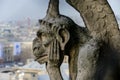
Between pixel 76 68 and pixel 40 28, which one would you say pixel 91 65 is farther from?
pixel 40 28

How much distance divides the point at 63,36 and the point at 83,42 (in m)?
0.08

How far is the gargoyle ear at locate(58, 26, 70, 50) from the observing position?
1737 millimetres

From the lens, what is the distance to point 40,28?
1774 mm

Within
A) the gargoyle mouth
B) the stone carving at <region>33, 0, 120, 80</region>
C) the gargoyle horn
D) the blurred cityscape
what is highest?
the gargoyle horn

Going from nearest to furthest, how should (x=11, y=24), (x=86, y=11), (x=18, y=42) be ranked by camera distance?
(x=86, y=11) → (x=11, y=24) → (x=18, y=42)

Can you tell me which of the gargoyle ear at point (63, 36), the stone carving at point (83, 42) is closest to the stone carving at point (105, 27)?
the stone carving at point (83, 42)

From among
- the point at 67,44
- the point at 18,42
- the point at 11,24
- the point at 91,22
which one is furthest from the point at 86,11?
the point at 18,42

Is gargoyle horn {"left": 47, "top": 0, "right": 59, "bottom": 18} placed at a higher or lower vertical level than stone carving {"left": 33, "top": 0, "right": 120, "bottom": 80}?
higher

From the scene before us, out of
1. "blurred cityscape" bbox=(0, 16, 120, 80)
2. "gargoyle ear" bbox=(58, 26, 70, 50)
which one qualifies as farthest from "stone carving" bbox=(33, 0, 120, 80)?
"blurred cityscape" bbox=(0, 16, 120, 80)

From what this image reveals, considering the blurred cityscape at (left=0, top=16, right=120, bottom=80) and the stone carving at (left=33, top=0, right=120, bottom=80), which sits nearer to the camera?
the stone carving at (left=33, top=0, right=120, bottom=80)

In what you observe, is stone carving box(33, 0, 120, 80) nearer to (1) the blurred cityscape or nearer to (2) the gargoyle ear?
(2) the gargoyle ear

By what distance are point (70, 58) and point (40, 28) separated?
160mm

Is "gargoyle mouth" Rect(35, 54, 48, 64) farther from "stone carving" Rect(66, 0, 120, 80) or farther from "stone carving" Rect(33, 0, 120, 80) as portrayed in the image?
"stone carving" Rect(66, 0, 120, 80)

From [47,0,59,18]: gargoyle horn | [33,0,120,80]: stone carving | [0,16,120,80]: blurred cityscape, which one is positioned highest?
[47,0,59,18]: gargoyle horn
